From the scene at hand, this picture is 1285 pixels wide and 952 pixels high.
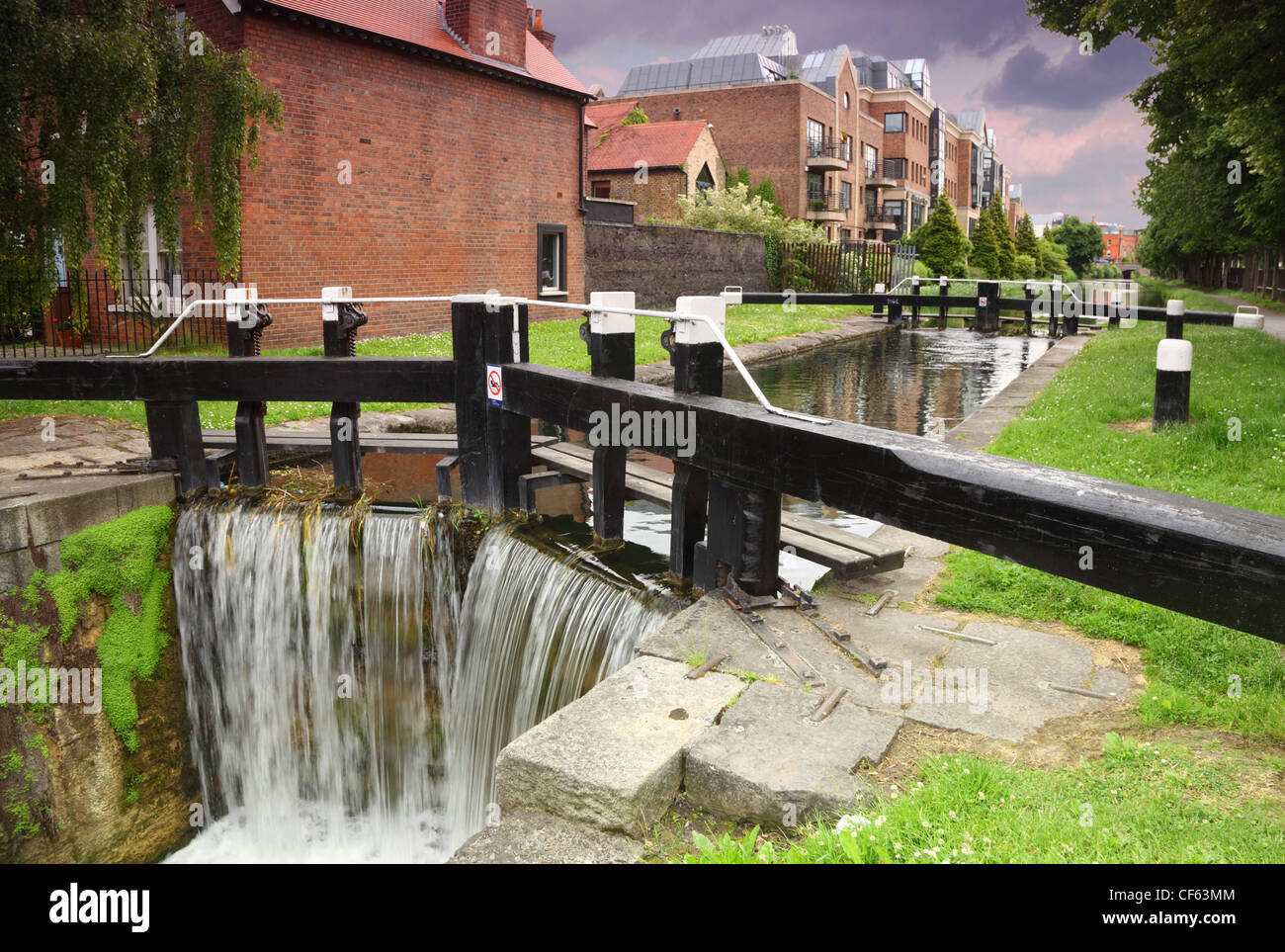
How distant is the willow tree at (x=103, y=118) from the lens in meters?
9.40

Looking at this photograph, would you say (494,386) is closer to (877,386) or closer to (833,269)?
(877,386)

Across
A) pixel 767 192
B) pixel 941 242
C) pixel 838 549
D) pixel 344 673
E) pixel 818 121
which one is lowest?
pixel 344 673

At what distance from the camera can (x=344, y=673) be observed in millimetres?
6715

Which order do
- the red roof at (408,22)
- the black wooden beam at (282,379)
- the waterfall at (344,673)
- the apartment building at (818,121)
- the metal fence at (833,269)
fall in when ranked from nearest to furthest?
the waterfall at (344,673) < the black wooden beam at (282,379) < the red roof at (408,22) < the metal fence at (833,269) < the apartment building at (818,121)

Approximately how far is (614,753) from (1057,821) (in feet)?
4.57

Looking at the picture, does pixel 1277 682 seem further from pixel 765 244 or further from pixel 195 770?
pixel 765 244

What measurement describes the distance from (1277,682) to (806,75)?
5532cm

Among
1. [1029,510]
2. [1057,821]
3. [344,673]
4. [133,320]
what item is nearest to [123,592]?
[344,673]

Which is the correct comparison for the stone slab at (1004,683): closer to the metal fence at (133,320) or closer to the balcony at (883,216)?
the metal fence at (133,320)

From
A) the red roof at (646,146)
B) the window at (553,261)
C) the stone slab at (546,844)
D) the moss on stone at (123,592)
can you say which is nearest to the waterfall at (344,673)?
the moss on stone at (123,592)

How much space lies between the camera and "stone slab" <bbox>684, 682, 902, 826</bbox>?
10.2 ft

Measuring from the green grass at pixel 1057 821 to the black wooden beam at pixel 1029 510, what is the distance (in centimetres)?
59

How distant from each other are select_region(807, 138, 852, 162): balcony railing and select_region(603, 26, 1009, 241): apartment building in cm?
7

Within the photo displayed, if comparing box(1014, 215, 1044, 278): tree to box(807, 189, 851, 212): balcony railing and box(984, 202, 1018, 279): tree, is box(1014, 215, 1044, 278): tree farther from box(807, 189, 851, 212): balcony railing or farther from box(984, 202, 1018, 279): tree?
box(807, 189, 851, 212): balcony railing
